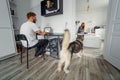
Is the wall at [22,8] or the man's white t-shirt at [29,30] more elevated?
the wall at [22,8]

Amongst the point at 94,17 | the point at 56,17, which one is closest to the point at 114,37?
the point at 56,17

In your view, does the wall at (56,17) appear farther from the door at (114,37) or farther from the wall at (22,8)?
the door at (114,37)

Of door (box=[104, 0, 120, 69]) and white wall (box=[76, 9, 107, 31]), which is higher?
white wall (box=[76, 9, 107, 31])

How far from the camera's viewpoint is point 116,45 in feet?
5.42

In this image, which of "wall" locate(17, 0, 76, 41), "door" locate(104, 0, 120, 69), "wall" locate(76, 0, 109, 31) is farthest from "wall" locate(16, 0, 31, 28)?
"wall" locate(76, 0, 109, 31)

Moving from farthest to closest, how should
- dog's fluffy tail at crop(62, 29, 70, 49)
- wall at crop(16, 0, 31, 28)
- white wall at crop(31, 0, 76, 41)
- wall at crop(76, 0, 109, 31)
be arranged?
wall at crop(76, 0, 109, 31) < wall at crop(16, 0, 31, 28) < white wall at crop(31, 0, 76, 41) < dog's fluffy tail at crop(62, 29, 70, 49)

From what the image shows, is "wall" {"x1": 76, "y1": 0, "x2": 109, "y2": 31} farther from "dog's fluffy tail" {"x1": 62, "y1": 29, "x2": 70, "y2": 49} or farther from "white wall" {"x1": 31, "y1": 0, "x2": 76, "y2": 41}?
"dog's fluffy tail" {"x1": 62, "y1": 29, "x2": 70, "y2": 49}

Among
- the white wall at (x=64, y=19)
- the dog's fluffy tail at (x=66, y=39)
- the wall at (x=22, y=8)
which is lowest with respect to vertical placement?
the dog's fluffy tail at (x=66, y=39)

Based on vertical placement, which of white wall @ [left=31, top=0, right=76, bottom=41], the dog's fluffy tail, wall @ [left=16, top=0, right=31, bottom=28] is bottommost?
the dog's fluffy tail

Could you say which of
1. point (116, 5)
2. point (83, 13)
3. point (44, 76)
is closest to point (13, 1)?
point (44, 76)

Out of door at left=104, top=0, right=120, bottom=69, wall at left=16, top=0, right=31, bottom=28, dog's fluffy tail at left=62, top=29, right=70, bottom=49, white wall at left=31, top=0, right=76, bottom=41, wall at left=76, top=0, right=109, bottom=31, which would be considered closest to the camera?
dog's fluffy tail at left=62, top=29, right=70, bottom=49

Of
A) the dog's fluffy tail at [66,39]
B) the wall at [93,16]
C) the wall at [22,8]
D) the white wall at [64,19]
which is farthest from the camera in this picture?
the wall at [93,16]

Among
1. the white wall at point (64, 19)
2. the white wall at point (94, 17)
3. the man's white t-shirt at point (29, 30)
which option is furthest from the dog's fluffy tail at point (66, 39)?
the white wall at point (94, 17)

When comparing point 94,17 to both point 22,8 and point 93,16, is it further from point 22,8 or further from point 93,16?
point 22,8
